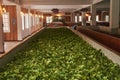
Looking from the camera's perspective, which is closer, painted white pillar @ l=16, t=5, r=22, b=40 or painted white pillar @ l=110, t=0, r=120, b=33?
painted white pillar @ l=110, t=0, r=120, b=33

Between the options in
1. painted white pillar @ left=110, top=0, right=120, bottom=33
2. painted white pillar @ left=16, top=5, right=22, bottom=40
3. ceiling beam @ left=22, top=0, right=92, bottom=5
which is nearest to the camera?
painted white pillar @ left=110, top=0, right=120, bottom=33

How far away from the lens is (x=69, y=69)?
125 inches

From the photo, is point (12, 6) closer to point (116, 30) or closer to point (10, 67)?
point (116, 30)

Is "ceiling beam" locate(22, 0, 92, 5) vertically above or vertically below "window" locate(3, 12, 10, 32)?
above

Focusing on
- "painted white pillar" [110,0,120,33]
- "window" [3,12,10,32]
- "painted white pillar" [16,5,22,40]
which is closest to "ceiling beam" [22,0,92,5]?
"painted white pillar" [16,5,22,40]

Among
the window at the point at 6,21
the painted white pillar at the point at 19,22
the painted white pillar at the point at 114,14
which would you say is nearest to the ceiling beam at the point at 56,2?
the painted white pillar at the point at 19,22

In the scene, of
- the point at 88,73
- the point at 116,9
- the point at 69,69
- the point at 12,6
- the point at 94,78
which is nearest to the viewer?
the point at 94,78

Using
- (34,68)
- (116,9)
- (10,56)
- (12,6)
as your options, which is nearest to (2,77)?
(34,68)

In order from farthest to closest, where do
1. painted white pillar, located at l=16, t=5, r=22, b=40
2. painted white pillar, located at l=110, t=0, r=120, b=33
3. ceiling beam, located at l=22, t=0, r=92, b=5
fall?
1. ceiling beam, located at l=22, t=0, r=92, b=5
2. painted white pillar, located at l=16, t=5, r=22, b=40
3. painted white pillar, located at l=110, t=0, r=120, b=33

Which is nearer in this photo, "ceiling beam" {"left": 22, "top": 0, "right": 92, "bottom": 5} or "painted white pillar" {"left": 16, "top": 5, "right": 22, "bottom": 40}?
"painted white pillar" {"left": 16, "top": 5, "right": 22, "bottom": 40}

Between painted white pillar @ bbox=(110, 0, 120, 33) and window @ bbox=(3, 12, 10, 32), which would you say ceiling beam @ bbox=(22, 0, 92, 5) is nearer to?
window @ bbox=(3, 12, 10, 32)

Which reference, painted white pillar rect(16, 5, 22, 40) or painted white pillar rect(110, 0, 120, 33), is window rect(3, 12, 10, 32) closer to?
painted white pillar rect(16, 5, 22, 40)

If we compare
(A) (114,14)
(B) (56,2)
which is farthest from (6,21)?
(A) (114,14)

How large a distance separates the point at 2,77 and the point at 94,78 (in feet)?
3.66
